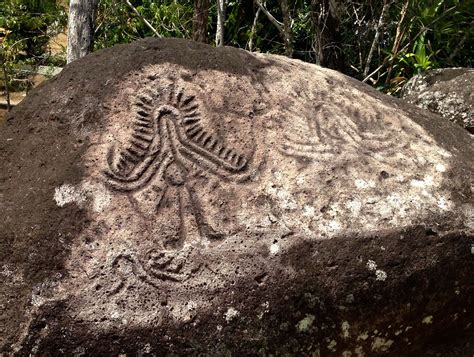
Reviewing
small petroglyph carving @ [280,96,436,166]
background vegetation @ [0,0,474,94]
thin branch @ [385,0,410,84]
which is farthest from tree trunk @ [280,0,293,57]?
small petroglyph carving @ [280,96,436,166]

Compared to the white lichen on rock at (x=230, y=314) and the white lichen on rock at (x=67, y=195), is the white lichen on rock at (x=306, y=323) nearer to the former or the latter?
the white lichen on rock at (x=230, y=314)

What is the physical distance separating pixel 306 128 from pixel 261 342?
3.06ft

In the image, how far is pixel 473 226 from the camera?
2.57 m

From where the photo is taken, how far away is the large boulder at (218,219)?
2162 mm

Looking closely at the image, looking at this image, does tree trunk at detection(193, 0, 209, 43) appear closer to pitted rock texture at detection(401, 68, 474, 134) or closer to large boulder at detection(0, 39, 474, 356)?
pitted rock texture at detection(401, 68, 474, 134)

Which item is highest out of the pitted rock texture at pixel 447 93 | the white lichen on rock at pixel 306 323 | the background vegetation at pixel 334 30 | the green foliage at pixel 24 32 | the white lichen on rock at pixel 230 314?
the white lichen on rock at pixel 230 314

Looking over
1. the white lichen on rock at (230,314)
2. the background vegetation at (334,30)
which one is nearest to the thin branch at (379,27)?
the background vegetation at (334,30)

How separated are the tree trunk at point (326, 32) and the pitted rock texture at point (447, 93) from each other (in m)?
1.19

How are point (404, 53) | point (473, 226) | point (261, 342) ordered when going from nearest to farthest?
point (261, 342)
point (473, 226)
point (404, 53)

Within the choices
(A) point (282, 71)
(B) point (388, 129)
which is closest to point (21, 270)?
(A) point (282, 71)

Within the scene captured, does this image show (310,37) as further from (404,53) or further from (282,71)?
(282,71)

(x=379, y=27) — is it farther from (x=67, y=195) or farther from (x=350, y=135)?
(x=67, y=195)

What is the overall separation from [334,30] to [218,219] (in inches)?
166

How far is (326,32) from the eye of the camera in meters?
6.11
